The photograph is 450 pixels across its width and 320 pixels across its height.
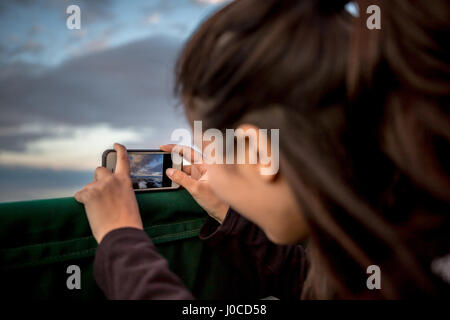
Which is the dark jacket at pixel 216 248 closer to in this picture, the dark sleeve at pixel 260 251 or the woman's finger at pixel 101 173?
the dark sleeve at pixel 260 251

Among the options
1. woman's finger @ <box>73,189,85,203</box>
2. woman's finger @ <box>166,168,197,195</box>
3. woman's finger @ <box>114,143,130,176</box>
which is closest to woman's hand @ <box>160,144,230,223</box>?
woman's finger @ <box>166,168,197,195</box>

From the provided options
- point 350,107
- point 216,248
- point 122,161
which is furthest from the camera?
point 216,248

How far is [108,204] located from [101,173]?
0.31 feet

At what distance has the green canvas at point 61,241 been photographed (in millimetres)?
536

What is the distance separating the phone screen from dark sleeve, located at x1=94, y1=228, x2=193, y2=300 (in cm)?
20

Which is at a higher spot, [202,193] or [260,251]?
[202,193]

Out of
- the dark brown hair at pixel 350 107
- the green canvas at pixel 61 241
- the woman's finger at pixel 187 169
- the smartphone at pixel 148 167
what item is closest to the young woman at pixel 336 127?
the dark brown hair at pixel 350 107

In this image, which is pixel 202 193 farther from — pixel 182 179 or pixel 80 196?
pixel 80 196

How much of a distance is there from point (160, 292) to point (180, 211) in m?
0.29

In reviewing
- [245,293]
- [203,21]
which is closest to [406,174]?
[203,21]

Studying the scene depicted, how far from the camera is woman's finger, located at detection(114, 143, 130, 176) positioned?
0.68 metres

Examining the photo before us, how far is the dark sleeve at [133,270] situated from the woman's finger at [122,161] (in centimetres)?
17

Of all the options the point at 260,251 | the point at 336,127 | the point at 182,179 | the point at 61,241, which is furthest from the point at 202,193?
the point at 336,127

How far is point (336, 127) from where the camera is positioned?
414 mm
